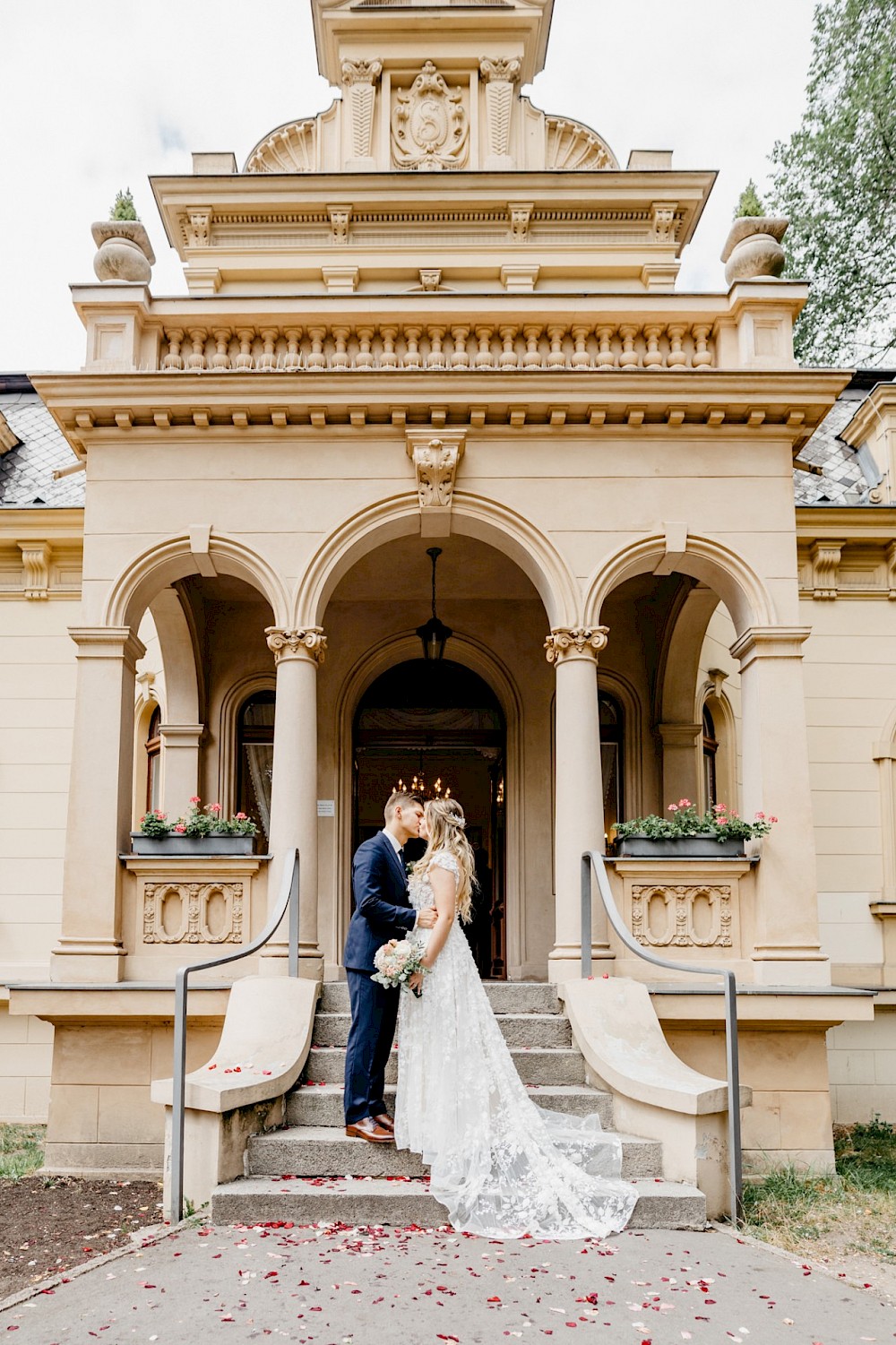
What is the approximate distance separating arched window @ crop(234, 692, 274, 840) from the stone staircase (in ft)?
16.7

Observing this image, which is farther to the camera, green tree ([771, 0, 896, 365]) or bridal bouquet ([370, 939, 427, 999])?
green tree ([771, 0, 896, 365])

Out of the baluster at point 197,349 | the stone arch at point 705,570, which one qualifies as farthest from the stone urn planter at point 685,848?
the baluster at point 197,349

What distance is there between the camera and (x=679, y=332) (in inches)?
393

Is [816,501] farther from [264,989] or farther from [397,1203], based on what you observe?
[397,1203]

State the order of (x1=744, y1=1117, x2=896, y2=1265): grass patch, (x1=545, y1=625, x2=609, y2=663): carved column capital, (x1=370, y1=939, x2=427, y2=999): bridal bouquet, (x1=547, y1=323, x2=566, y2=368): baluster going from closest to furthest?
(x1=744, y1=1117, x2=896, y2=1265): grass patch, (x1=370, y1=939, x2=427, y2=999): bridal bouquet, (x1=545, y1=625, x2=609, y2=663): carved column capital, (x1=547, y1=323, x2=566, y2=368): baluster

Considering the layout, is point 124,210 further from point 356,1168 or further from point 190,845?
point 356,1168

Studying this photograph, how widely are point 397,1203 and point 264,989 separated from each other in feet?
7.30

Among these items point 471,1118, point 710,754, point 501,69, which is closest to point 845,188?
point 501,69

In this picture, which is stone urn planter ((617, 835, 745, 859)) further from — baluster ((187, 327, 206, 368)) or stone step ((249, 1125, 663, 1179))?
baluster ((187, 327, 206, 368))

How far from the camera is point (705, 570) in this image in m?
9.77

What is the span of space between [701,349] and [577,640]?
2638mm

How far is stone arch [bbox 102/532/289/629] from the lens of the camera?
9.55 m

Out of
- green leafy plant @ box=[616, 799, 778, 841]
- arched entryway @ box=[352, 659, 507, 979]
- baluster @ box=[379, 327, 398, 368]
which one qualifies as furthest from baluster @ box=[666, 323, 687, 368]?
arched entryway @ box=[352, 659, 507, 979]

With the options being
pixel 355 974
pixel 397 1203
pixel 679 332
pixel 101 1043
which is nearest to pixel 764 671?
pixel 679 332
